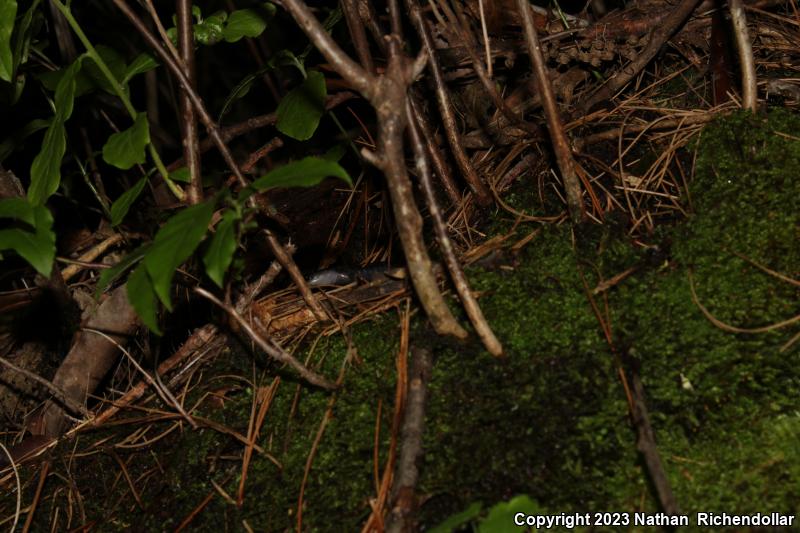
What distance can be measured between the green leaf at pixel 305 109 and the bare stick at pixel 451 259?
57cm

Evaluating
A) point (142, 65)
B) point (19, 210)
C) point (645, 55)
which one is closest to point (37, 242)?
point (19, 210)

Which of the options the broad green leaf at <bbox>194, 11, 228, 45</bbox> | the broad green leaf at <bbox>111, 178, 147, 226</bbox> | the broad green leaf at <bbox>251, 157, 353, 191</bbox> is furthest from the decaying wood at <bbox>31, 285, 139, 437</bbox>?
the broad green leaf at <bbox>251, 157, 353, 191</bbox>

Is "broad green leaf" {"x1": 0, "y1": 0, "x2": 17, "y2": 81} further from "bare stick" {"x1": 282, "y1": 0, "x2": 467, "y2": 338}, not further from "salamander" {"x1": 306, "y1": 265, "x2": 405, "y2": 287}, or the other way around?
"salamander" {"x1": 306, "y1": 265, "x2": 405, "y2": 287}

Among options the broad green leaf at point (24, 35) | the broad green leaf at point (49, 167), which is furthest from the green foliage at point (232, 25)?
the broad green leaf at point (49, 167)

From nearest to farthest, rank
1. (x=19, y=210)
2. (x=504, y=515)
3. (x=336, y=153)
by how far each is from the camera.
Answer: (x=504, y=515) → (x=19, y=210) → (x=336, y=153)

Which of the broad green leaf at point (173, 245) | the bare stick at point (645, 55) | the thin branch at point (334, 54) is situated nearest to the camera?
the broad green leaf at point (173, 245)

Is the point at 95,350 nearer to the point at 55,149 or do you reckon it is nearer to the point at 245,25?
the point at 55,149

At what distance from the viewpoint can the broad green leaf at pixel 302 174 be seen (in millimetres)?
1301

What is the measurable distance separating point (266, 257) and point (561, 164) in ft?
3.43

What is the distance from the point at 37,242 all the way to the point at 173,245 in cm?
38

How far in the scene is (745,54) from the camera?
72.3 inches

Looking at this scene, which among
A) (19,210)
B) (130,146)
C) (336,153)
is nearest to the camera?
(19,210)

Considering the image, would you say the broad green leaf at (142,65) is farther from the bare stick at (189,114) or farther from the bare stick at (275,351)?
the bare stick at (275,351)

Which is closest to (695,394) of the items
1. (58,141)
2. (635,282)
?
(635,282)
